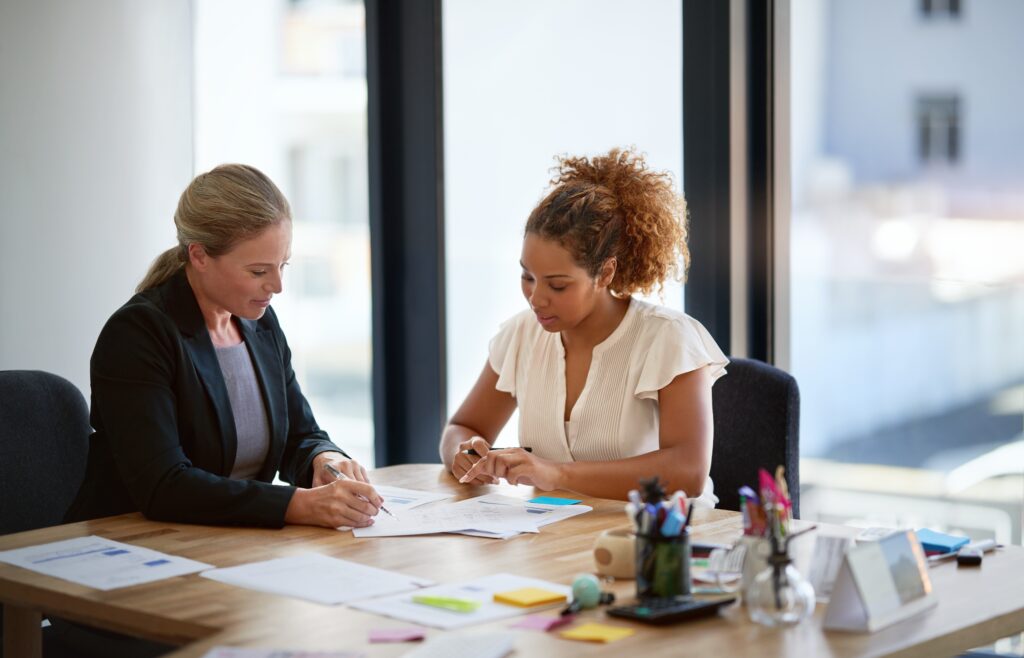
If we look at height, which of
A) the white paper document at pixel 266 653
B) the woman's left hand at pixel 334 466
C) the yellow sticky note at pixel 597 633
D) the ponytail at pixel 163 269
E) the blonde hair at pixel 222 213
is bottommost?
the yellow sticky note at pixel 597 633

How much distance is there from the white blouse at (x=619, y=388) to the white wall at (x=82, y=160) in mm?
1637

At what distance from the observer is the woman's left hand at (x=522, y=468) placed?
245cm

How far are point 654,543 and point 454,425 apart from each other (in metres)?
1.24

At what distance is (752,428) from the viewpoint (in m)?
2.76

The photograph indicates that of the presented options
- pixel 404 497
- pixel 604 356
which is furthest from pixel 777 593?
pixel 604 356

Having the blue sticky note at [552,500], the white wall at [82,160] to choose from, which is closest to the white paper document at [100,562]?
the blue sticky note at [552,500]

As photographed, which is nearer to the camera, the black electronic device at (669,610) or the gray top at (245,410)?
the black electronic device at (669,610)

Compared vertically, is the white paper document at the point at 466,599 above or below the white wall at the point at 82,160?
below

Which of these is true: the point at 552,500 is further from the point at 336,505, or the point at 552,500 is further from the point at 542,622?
the point at 542,622

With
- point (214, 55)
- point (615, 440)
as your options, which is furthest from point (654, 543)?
point (214, 55)

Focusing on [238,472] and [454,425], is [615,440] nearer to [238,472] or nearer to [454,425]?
[454,425]

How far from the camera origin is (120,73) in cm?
388

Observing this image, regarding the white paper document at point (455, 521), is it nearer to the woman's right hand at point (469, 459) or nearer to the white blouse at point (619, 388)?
the woman's right hand at point (469, 459)

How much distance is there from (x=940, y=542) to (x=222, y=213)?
146cm
